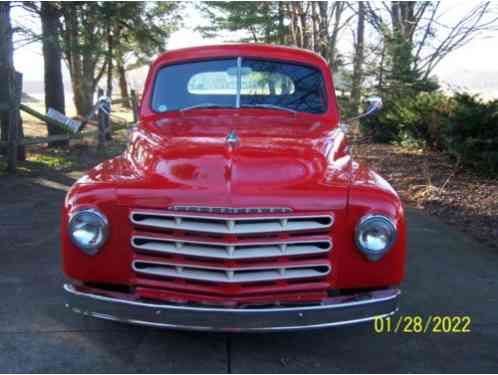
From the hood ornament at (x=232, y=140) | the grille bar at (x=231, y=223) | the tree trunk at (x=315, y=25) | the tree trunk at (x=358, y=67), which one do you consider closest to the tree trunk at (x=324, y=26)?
the tree trunk at (x=315, y=25)

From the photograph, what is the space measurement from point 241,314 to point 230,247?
1.09 ft

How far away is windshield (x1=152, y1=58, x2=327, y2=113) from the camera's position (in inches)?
167

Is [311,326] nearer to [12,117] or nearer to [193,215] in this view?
[193,215]

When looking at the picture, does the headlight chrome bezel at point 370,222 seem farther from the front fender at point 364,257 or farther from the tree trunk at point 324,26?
the tree trunk at point 324,26

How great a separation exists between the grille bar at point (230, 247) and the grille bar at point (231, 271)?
2.7 inches

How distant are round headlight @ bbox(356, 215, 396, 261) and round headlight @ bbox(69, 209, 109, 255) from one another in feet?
4.32

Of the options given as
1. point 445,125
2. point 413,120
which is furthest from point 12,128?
point 413,120

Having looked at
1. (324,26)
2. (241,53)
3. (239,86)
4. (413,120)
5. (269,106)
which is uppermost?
(324,26)

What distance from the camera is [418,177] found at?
8273 mm

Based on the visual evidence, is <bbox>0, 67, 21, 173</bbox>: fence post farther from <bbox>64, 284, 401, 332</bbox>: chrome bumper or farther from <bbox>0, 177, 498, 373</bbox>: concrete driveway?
<bbox>64, 284, 401, 332</bbox>: chrome bumper

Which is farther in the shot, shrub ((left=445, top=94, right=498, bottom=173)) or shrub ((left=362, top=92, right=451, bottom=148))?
shrub ((left=362, top=92, right=451, bottom=148))

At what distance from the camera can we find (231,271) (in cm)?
276

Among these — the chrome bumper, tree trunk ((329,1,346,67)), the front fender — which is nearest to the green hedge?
tree trunk ((329,1,346,67))

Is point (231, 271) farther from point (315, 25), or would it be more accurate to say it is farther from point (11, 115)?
point (315, 25)
